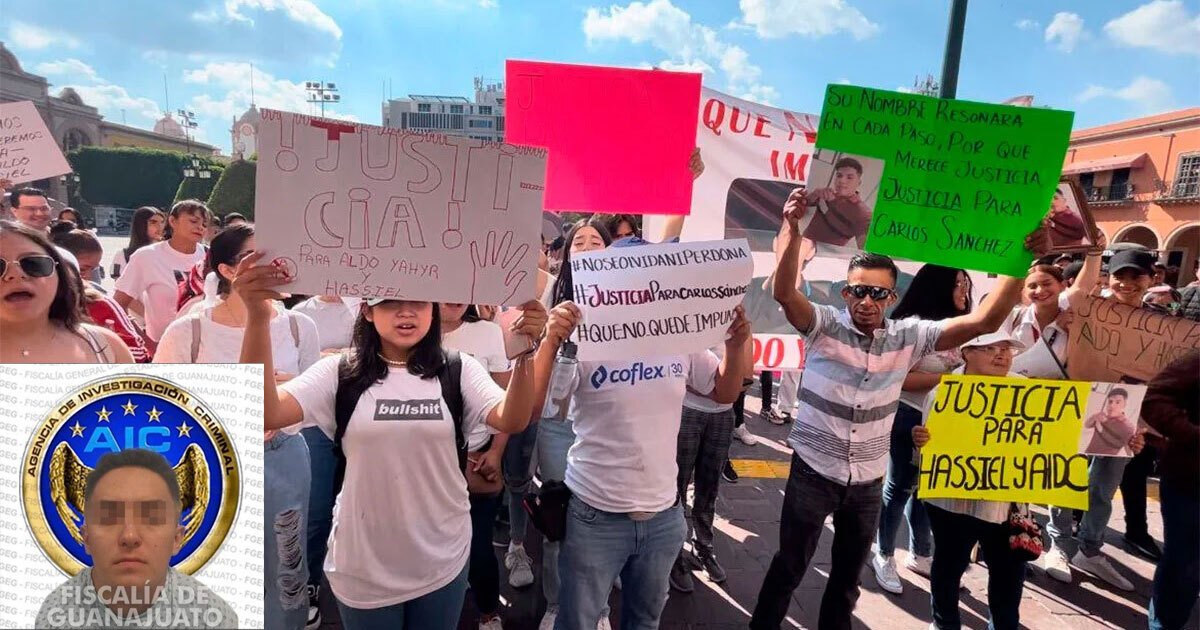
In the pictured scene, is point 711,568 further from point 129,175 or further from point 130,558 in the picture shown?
point 129,175

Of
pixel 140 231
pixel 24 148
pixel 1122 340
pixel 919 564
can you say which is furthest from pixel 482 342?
pixel 140 231

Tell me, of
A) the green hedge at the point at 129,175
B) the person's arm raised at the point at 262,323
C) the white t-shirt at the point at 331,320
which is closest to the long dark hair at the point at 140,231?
the white t-shirt at the point at 331,320

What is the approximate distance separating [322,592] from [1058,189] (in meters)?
4.33

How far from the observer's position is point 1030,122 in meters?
2.40

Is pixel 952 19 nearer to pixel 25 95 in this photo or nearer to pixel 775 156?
pixel 775 156

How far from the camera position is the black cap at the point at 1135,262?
10.2 feet

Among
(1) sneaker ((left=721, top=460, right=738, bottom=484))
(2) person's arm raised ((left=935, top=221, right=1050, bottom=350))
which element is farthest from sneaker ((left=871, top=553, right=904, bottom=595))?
(2) person's arm raised ((left=935, top=221, right=1050, bottom=350))

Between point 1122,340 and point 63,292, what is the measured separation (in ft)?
15.4

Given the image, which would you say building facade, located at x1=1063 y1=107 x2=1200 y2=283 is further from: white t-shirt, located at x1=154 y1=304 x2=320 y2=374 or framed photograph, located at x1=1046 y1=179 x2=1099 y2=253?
white t-shirt, located at x1=154 y1=304 x2=320 y2=374

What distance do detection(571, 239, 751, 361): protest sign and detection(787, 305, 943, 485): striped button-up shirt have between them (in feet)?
1.89

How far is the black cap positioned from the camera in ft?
10.2

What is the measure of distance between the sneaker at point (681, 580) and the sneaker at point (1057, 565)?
243 cm

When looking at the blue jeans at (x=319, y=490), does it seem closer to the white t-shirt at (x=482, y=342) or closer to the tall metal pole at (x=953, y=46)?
the white t-shirt at (x=482, y=342)

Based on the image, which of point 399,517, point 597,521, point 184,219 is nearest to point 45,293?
point 399,517
